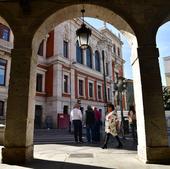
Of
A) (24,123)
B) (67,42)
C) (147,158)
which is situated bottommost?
(147,158)

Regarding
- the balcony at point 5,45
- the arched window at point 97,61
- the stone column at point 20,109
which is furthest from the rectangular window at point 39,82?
the stone column at point 20,109

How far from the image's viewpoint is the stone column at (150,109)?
173 inches

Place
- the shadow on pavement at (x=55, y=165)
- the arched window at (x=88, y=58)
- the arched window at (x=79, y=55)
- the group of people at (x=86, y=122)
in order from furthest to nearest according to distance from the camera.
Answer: the arched window at (x=88, y=58) < the arched window at (x=79, y=55) < the group of people at (x=86, y=122) < the shadow on pavement at (x=55, y=165)

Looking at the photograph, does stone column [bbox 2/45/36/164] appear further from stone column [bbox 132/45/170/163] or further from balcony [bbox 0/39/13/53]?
balcony [bbox 0/39/13/53]

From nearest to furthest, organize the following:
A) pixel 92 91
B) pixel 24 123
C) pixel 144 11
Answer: pixel 24 123 < pixel 144 11 < pixel 92 91

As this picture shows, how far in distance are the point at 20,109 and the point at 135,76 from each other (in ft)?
9.99

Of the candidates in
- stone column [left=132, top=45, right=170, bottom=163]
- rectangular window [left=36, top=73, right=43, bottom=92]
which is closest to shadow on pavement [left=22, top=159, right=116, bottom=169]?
stone column [left=132, top=45, right=170, bottom=163]

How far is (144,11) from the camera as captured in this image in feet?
16.8

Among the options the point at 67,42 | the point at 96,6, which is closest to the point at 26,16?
the point at 96,6

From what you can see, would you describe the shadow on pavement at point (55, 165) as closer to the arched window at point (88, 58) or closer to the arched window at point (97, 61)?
the arched window at point (88, 58)

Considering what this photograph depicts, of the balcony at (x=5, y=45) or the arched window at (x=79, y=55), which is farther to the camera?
the arched window at (x=79, y=55)

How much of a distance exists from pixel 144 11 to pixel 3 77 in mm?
17925

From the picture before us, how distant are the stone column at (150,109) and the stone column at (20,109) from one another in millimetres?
2633

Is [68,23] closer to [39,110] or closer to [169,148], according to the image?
[39,110]
